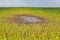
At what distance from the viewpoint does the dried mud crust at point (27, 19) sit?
3.64 meters

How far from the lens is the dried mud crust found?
12.0 feet

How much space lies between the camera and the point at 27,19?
3.76 meters

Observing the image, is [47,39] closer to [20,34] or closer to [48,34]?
→ [48,34]

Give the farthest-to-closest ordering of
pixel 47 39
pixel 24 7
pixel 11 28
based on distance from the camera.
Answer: pixel 24 7
pixel 11 28
pixel 47 39

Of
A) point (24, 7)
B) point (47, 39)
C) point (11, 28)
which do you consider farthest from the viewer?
point (24, 7)

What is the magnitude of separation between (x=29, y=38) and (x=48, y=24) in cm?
50

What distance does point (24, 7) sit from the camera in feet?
12.8

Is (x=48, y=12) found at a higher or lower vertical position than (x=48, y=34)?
higher

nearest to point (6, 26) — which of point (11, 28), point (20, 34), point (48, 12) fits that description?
point (11, 28)

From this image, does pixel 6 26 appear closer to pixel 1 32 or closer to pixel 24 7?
pixel 1 32

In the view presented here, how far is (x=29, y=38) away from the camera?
3266 millimetres

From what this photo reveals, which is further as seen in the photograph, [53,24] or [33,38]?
[53,24]

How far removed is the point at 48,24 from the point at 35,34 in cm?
36

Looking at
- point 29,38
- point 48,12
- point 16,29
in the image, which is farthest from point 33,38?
point 48,12
